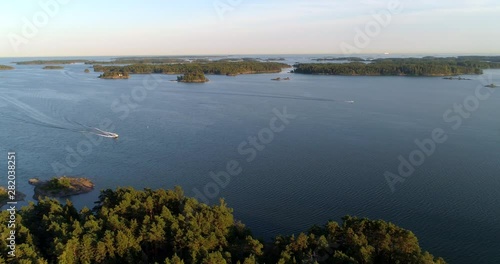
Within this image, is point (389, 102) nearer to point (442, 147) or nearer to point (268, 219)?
point (442, 147)

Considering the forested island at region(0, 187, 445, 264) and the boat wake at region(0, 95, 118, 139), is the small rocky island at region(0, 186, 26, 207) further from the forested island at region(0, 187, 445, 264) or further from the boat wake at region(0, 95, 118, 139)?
the boat wake at region(0, 95, 118, 139)

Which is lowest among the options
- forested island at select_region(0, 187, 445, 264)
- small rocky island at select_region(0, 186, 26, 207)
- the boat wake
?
small rocky island at select_region(0, 186, 26, 207)

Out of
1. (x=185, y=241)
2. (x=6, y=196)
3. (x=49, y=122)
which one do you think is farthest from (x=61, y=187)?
(x=49, y=122)

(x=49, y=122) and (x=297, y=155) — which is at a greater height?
(x=49, y=122)

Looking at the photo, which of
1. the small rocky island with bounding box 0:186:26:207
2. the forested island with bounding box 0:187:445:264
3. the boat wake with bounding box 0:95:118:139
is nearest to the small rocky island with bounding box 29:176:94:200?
the small rocky island with bounding box 0:186:26:207

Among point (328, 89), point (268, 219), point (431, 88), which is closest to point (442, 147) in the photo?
point (268, 219)

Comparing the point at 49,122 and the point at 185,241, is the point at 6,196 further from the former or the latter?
the point at 49,122
